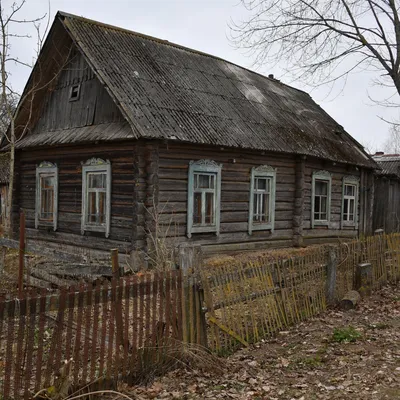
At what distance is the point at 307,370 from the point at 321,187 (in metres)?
11.3

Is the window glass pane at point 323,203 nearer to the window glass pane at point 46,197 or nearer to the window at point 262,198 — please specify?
the window at point 262,198

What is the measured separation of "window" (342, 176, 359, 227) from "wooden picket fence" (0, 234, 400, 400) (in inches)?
361

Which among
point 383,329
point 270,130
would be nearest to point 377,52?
point 270,130

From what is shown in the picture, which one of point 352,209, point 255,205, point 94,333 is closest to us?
point 94,333

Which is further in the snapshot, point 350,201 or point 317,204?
point 350,201

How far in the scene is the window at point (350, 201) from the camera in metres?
17.1

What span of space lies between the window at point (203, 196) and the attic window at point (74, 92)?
160 inches

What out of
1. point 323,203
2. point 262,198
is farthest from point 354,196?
point 262,198

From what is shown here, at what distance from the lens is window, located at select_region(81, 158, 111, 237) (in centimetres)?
1166

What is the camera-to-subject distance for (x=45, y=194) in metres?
14.3

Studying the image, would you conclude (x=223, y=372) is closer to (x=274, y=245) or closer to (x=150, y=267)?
(x=150, y=267)

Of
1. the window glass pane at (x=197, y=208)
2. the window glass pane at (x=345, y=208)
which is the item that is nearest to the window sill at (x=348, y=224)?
the window glass pane at (x=345, y=208)

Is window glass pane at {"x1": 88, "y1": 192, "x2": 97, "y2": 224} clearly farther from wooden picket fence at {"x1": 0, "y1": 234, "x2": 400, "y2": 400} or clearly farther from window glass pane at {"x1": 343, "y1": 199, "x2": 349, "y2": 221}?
Answer: window glass pane at {"x1": 343, "y1": 199, "x2": 349, "y2": 221}

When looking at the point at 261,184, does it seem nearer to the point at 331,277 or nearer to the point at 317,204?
the point at 317,204
